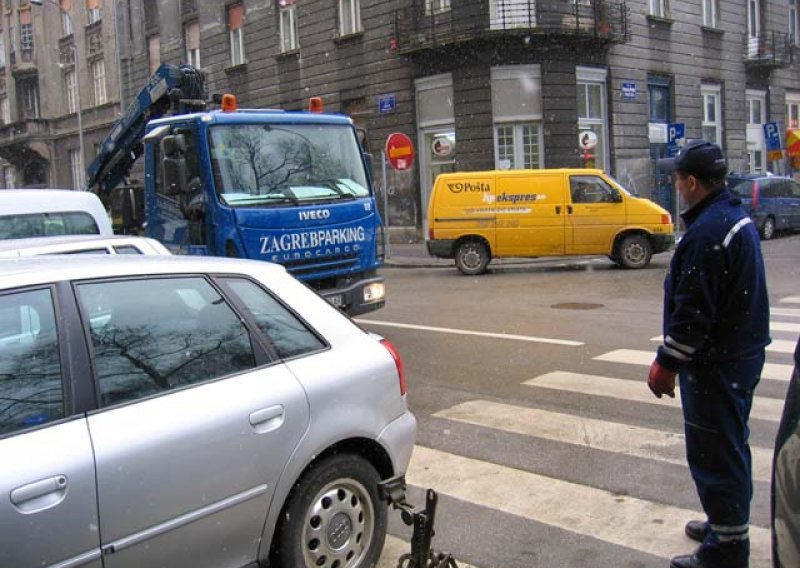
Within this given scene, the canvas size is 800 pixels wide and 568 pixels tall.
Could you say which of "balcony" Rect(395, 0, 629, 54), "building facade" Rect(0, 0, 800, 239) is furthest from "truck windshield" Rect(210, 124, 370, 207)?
"balcony" Rect(395, 0, 629, 54)

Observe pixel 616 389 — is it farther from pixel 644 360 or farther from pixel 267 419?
pixel 267 419

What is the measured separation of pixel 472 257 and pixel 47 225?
32.9 feet

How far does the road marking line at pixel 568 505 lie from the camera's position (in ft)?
12.4

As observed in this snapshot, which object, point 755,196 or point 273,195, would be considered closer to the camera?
point 273,195

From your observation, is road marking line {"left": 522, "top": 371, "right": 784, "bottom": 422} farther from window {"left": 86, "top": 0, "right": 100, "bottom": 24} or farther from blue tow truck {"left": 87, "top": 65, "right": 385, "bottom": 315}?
window {"left": 86, "top": 0, "right": 100, "bottom": 24}

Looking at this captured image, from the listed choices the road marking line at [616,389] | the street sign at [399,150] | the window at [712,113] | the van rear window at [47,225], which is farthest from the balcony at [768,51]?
the van rear window at [47,225]

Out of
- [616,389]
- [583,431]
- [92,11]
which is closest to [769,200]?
[616,389]

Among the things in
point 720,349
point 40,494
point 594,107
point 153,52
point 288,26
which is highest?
point 153,52

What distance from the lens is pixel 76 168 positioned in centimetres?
4203

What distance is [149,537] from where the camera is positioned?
101 inches

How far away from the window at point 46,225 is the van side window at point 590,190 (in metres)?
10.3

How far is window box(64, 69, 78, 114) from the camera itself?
41.8 metres

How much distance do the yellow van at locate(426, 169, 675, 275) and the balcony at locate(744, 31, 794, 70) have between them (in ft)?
63.1

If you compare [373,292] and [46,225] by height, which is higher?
[46,225]
